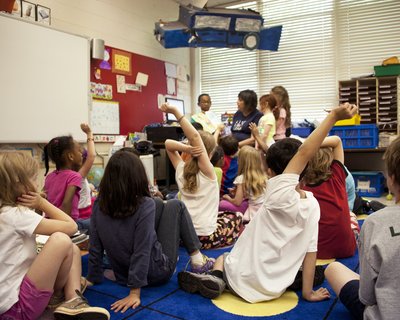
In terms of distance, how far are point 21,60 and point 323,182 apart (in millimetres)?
3124

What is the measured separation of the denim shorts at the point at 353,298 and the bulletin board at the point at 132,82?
3.84m

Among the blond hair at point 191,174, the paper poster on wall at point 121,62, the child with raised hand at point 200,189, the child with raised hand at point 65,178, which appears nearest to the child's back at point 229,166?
the child with raised hand at point 200,189

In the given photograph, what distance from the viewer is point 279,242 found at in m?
1.34

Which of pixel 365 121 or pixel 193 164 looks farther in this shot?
pixel 365 121

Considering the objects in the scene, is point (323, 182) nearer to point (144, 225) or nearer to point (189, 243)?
point (189, 243)

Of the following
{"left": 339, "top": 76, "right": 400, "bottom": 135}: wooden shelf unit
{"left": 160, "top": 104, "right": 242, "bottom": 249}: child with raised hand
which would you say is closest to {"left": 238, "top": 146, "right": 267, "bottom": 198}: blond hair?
{"left": 160, "top": 104, "right": 242, "bottom": 249}: child with raised hand

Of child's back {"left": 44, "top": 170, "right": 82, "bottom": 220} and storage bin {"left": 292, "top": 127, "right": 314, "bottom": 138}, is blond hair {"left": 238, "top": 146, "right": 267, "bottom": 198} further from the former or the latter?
storage bin {"left": 292, "top": 127, "right": 314, "bottom": 138}

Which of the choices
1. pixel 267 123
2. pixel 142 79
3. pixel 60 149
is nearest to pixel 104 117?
pixel 142 79

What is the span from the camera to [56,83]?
3789 mm

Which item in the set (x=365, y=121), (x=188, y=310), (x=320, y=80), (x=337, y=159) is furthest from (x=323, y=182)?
(x=320, y=80)

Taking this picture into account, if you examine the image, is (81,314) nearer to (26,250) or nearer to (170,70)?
(26,250)

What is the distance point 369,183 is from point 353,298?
3605 mm

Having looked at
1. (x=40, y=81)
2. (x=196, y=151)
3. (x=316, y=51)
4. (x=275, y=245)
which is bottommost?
(x=275, y=245)

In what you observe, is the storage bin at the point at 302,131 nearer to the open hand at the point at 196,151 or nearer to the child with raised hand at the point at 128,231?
the open hand at the point at 196,151
